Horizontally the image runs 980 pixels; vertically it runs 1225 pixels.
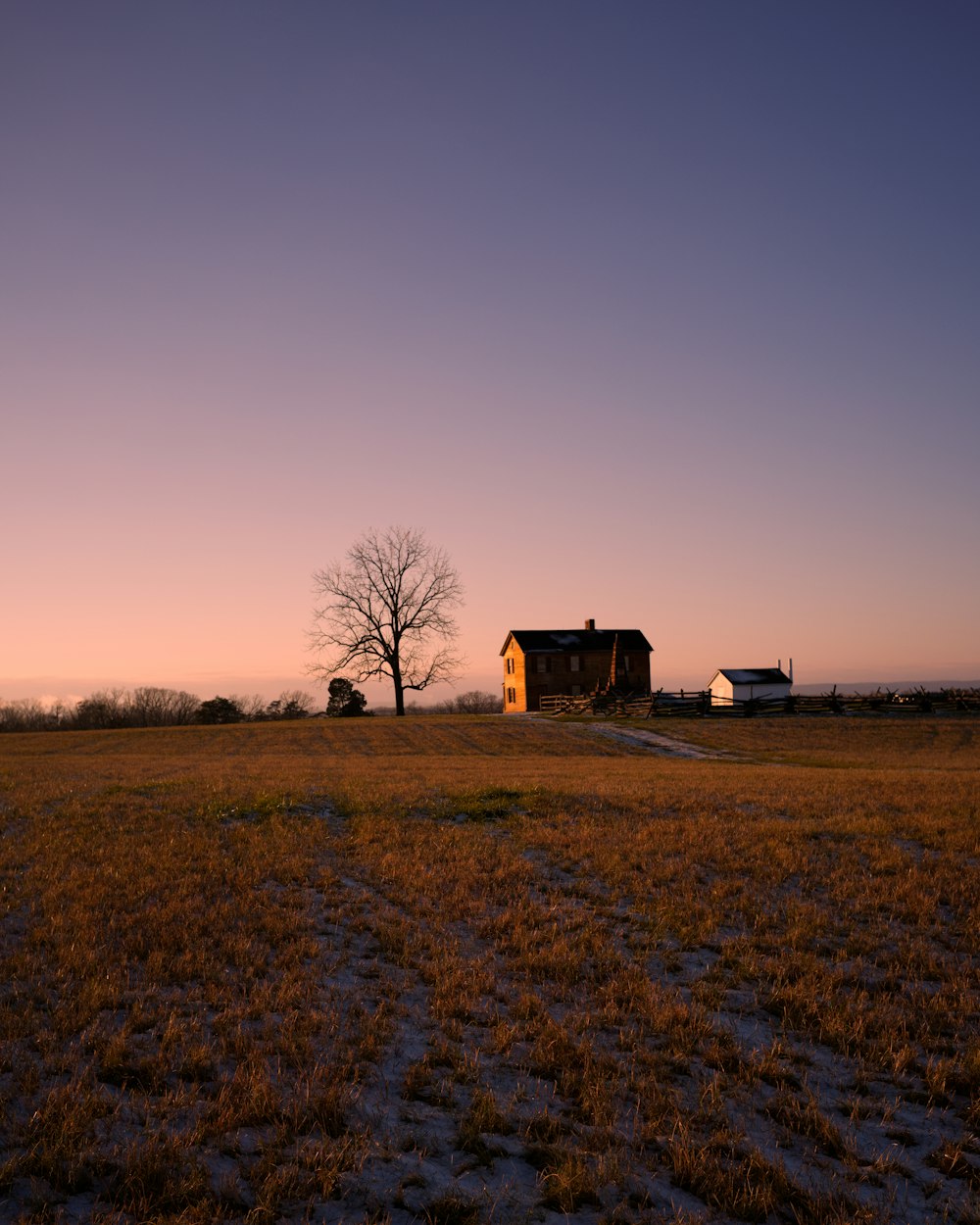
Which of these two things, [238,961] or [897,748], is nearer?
[238,961]

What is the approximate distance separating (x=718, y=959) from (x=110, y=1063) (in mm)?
5786

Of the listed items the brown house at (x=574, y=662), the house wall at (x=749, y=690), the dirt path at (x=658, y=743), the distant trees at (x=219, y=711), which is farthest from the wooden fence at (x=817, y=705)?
the distant trees at (x=219, y=711)

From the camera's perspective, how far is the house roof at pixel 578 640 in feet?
241

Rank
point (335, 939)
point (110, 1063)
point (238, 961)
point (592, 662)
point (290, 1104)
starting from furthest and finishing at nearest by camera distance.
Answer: point (592, 662)
point (335, 939)
point (238, 961)
point (110, 1063)
point (290, 1104)

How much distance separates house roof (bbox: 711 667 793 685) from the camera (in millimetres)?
78000

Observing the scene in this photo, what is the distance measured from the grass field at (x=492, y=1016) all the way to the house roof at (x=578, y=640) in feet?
193

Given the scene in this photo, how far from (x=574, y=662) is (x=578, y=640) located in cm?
236

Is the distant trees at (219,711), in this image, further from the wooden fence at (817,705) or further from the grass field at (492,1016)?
the grass field at (492,1016)

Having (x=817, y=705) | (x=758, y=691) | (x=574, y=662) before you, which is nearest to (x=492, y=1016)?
(x=817, y=705)

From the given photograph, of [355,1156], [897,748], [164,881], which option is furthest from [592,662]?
[355,1156]

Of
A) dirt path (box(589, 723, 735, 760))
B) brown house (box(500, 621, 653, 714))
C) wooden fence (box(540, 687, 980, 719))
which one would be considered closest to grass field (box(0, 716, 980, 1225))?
dirt path (box(589, 723, 735, 760))

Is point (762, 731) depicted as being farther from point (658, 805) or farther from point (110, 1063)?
point (110, 1063)

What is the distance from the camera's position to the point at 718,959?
8102 millimetres

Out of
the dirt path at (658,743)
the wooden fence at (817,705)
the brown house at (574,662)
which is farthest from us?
the brown house at (574,662)
